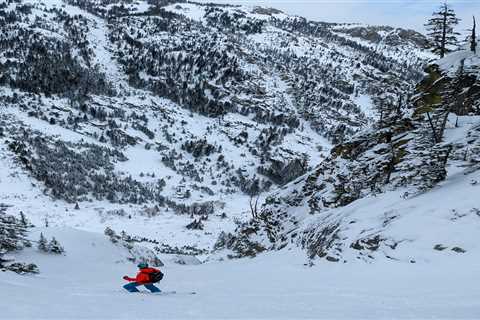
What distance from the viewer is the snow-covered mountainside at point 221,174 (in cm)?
1181

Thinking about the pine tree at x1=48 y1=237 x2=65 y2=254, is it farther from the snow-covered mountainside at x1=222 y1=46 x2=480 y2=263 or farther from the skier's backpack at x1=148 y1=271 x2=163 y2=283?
the skier's backpack at x1=148 y1=271 x2=163 y2=283

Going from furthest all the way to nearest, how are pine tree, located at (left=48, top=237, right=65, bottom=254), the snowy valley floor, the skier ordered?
pine tree, located at (left=48, top=237, right=65, bottom=254) → the skier → the snowy valley floor

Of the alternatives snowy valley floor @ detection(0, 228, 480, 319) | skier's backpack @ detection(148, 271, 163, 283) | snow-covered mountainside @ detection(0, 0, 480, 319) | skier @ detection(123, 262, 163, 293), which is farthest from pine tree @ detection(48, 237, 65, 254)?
skier's backpack @ detection(148, 271, 163, 283)

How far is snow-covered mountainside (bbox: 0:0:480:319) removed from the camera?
11812 millimetres

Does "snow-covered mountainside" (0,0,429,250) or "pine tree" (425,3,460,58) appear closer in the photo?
"pine tree" (425,3,460,58)

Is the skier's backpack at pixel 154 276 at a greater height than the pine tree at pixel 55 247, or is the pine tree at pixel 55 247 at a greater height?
the skier's backpack at pixel 154 276

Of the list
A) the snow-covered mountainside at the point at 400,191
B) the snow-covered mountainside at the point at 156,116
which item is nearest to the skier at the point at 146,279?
the snow-covered mountainside at the point at 400,191

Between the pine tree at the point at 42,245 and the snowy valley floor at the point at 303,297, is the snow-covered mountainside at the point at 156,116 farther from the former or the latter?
the pine tree at the point at 42,245

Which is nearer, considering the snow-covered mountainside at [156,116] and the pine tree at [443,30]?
the pine tree at [443,30]

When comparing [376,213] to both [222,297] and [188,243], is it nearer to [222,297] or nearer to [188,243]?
[222,297]

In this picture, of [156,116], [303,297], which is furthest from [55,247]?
[156,116]

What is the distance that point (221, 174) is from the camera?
96.3m

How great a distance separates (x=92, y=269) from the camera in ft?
72.2

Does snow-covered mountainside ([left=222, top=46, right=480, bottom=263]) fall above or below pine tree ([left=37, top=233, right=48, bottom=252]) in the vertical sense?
above
